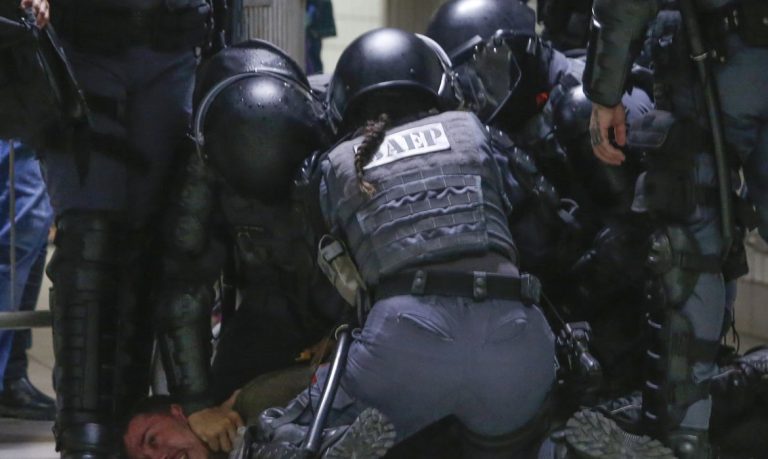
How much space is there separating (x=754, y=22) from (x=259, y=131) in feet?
3.67

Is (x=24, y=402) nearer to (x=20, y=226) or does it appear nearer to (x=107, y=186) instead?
(x=20, y=226)

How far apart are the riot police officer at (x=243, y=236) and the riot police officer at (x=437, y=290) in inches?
12.0

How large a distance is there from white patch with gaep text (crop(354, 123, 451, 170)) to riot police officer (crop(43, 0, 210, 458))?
0.72 metres

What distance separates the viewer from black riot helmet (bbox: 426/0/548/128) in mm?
3416

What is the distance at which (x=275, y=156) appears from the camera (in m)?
3.21

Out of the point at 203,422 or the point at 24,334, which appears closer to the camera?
the point at 203,422

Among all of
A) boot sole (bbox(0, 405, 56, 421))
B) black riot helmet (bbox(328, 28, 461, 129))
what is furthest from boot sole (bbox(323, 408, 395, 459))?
boot sole (bbox(0, 405, 56, 421))

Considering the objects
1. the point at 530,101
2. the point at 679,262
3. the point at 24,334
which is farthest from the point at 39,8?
the point at 24,334

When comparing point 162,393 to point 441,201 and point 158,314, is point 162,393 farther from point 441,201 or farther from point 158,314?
point 441,201

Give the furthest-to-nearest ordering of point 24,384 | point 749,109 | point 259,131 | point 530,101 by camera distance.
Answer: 1. point 24,384
2. point 530,101
3. point 259,131
4. point 749,109

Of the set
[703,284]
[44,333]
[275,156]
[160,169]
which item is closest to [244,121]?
[275,156]

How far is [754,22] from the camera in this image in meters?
2.82

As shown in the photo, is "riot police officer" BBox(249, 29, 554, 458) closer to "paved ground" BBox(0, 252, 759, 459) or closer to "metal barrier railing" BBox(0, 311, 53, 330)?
"metal barrier railing" BBox(0, 311, 53, 330)

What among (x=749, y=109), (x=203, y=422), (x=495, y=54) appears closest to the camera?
(x=749, y=109)
